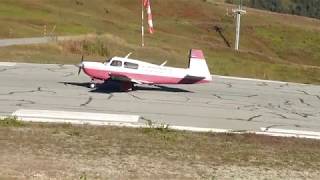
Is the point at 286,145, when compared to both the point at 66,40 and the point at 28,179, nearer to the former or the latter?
the point at 28,179

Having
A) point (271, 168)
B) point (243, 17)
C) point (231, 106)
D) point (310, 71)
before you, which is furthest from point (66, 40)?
point (243, 17)

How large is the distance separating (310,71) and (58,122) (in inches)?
1214

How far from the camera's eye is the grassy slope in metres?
43.0

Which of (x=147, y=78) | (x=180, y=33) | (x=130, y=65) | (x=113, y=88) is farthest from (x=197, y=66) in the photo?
(x=180, y=33)

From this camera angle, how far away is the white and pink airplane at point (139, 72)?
25391 mm

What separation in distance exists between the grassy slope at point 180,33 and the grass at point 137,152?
70.0 feet

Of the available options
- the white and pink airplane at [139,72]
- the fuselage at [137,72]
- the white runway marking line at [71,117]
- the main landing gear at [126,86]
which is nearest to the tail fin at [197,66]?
the white and pink airplane at [139,72]

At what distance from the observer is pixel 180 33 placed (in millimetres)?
83562

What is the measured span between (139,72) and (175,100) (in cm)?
216

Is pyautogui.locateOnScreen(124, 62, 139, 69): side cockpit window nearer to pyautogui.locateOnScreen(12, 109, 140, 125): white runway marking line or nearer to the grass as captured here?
pyautogui.locateOnScreen(12, 109, 140, 125): white runway marking line

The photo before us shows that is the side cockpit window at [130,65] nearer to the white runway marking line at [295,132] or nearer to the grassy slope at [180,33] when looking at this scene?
the white runway marking line at [295,132]

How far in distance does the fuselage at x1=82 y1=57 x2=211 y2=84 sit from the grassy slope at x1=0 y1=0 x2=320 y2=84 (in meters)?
11.1

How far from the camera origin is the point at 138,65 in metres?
25.8

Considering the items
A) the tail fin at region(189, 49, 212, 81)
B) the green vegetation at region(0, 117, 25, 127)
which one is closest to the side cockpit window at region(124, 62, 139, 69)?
the tail fin at region(189, 49, 212, 81)
